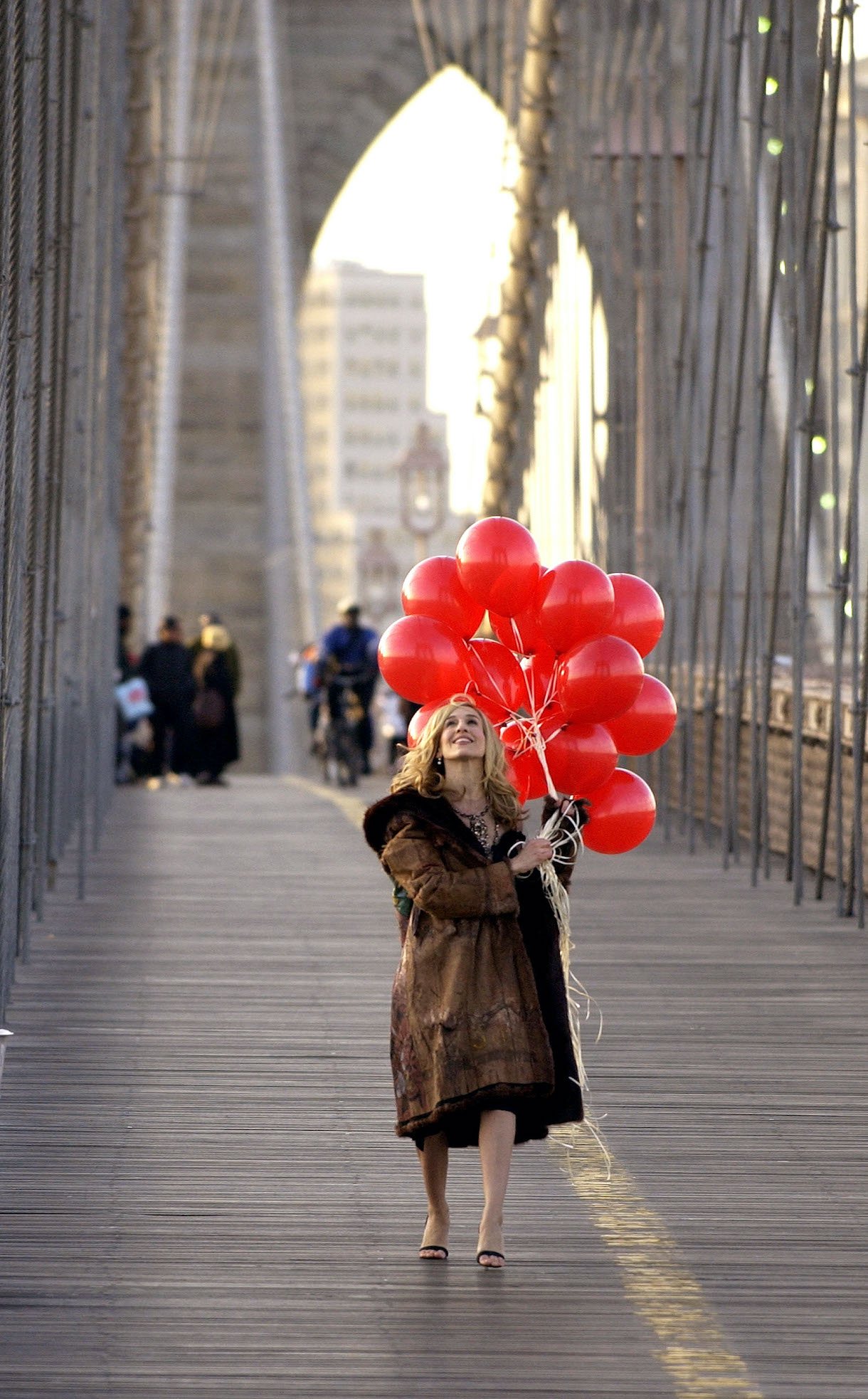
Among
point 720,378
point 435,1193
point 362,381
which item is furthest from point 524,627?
point 362,381

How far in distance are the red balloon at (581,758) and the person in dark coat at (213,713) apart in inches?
675

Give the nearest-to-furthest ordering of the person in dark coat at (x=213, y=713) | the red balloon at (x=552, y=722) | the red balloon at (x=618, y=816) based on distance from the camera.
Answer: the red balloon at (x=618, y=816)
the red balloon at (x=552, y=722)
the person in dark coat at (x=213, y=713)

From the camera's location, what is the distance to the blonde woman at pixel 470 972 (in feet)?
14.6

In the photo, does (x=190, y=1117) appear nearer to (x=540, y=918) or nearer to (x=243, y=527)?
(x=540, y=918)

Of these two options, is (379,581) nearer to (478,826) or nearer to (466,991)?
(478,826)

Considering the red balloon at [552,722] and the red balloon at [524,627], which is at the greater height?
the red balloon at [524,627]

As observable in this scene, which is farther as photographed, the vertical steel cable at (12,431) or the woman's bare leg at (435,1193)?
the vertical steel cable at (12,431)

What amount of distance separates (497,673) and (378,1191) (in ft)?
4.36

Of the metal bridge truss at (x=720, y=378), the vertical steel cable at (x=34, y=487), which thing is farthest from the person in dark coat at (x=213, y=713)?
the vertical steel cable at (x=34, y=487)

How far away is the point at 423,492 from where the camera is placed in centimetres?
4834

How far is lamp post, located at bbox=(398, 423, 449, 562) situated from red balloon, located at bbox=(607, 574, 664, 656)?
4045 cm

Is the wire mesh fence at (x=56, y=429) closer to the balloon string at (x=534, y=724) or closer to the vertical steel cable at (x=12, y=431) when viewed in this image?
the vertical steel cable at (x=12, y=431)

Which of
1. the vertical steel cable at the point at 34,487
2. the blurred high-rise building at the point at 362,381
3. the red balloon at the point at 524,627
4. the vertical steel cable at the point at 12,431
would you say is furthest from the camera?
the blurred high-rise building at the point at 362,381

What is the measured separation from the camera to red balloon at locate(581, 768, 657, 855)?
5.30 meters
